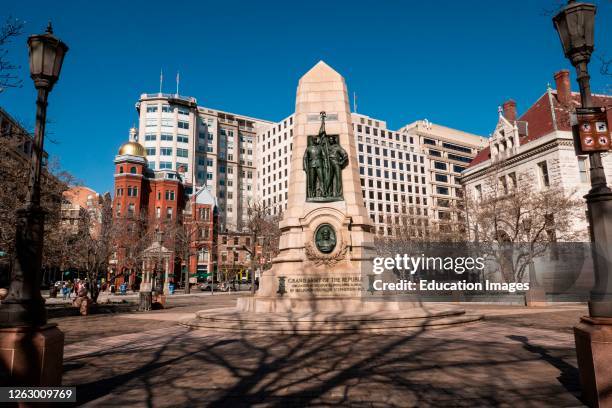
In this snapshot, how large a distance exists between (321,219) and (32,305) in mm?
11705

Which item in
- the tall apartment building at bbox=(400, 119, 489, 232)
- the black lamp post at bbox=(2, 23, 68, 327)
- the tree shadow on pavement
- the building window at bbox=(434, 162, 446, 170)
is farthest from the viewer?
the building window at bbox=(434, 162, 446, 170)

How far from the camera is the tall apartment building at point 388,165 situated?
9525cm

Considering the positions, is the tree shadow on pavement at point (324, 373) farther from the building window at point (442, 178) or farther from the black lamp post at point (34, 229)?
the building window at point (442, 178)

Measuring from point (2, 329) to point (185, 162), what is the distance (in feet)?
315

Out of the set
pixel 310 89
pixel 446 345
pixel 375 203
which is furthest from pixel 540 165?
pixel 375 203

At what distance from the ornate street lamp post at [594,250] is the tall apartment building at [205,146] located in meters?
85.5

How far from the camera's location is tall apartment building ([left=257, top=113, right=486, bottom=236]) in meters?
95.2

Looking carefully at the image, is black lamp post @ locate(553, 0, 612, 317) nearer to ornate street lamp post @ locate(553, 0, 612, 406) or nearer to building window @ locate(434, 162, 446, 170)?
ornate street lamp post @ locate(553, 0, 612, 406)

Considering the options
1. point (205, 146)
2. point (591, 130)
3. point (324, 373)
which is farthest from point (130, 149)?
point (591, 130)

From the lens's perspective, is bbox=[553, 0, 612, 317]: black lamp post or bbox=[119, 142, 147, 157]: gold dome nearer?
bbox=[553, 0, 612, 317]: black lamp post

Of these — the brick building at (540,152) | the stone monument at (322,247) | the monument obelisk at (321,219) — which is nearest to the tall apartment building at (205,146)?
the brick building at (540,152)

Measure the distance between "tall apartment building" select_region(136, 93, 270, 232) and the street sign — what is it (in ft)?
280

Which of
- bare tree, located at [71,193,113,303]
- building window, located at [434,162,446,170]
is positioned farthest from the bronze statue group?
building window, located at [434,162,446,170]

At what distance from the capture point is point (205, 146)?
10650cm
